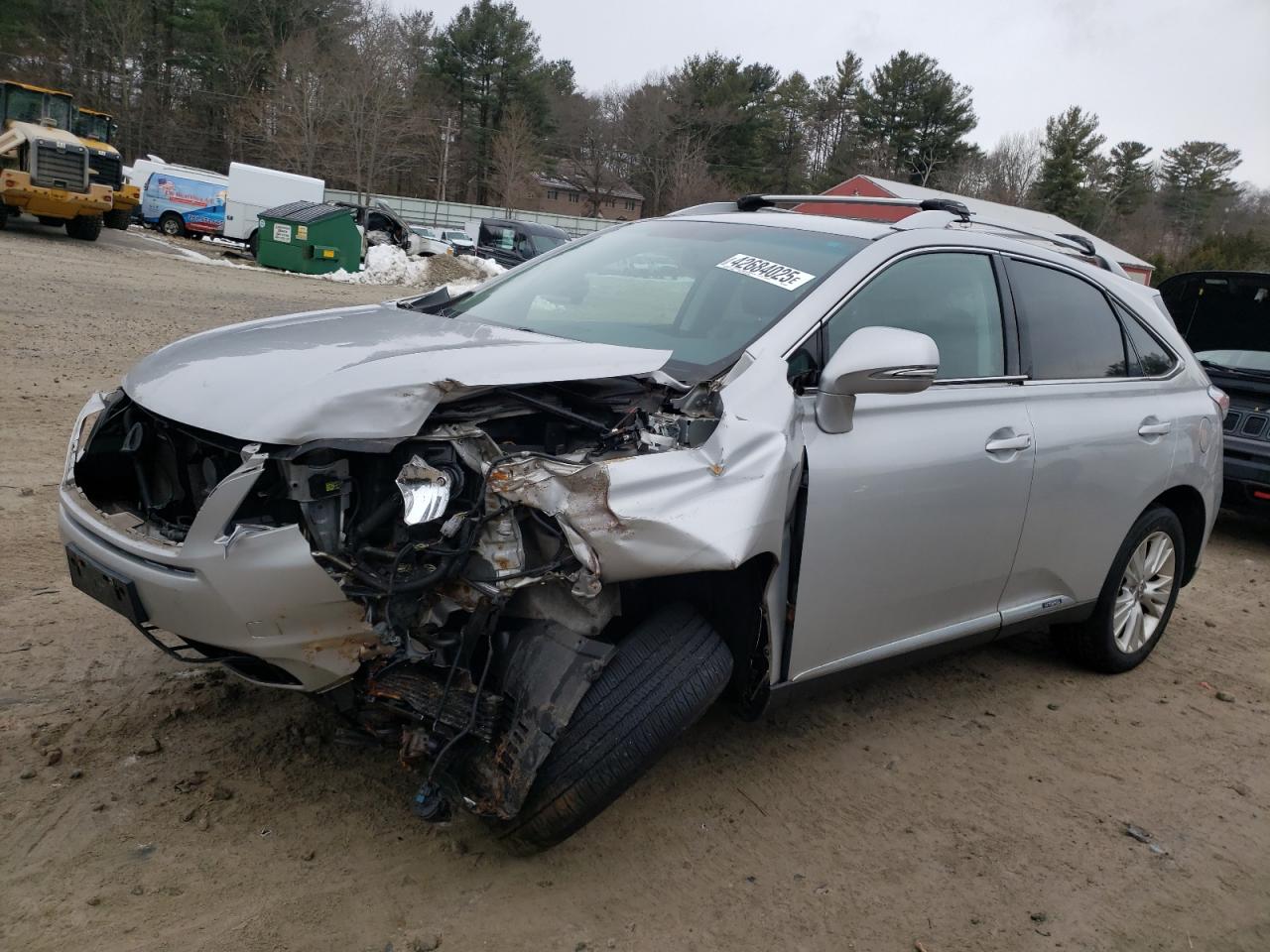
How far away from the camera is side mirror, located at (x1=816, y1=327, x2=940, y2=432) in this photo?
112 inches

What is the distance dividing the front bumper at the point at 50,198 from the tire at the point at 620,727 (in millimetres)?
22425

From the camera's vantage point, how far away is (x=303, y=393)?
244cm

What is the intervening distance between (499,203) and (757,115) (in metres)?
17.0

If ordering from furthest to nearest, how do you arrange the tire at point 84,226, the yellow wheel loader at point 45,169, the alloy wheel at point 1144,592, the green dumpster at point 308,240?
the green dumpster at point 308,240 < the tire at point 84,226 < the yellow wheel loader at point 45,169 < the alloy wheel at point 1144,592

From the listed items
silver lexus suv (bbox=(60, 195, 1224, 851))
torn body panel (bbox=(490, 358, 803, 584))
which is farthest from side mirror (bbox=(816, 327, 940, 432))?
torn body panel (bbox=(490, 358, 803, 584))

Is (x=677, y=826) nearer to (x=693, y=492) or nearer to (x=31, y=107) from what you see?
(x=693, y=492)

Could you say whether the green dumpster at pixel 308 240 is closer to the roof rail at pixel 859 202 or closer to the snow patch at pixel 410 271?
the snow patch at pixel 410 271

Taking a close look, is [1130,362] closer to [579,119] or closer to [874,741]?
[874,741]

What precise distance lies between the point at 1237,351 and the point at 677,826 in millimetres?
7002

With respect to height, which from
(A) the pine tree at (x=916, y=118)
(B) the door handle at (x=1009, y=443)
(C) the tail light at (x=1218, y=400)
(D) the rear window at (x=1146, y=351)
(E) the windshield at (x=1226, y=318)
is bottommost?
(B) the door handle at (x=1009, y=443)

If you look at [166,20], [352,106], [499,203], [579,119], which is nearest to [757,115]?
[579,119]

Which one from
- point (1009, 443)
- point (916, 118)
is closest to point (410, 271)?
point (1009, 443)

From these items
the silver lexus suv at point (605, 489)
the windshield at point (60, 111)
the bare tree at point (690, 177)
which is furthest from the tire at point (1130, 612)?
the bare tree at point (690, 177)

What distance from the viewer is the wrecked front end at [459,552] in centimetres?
235
